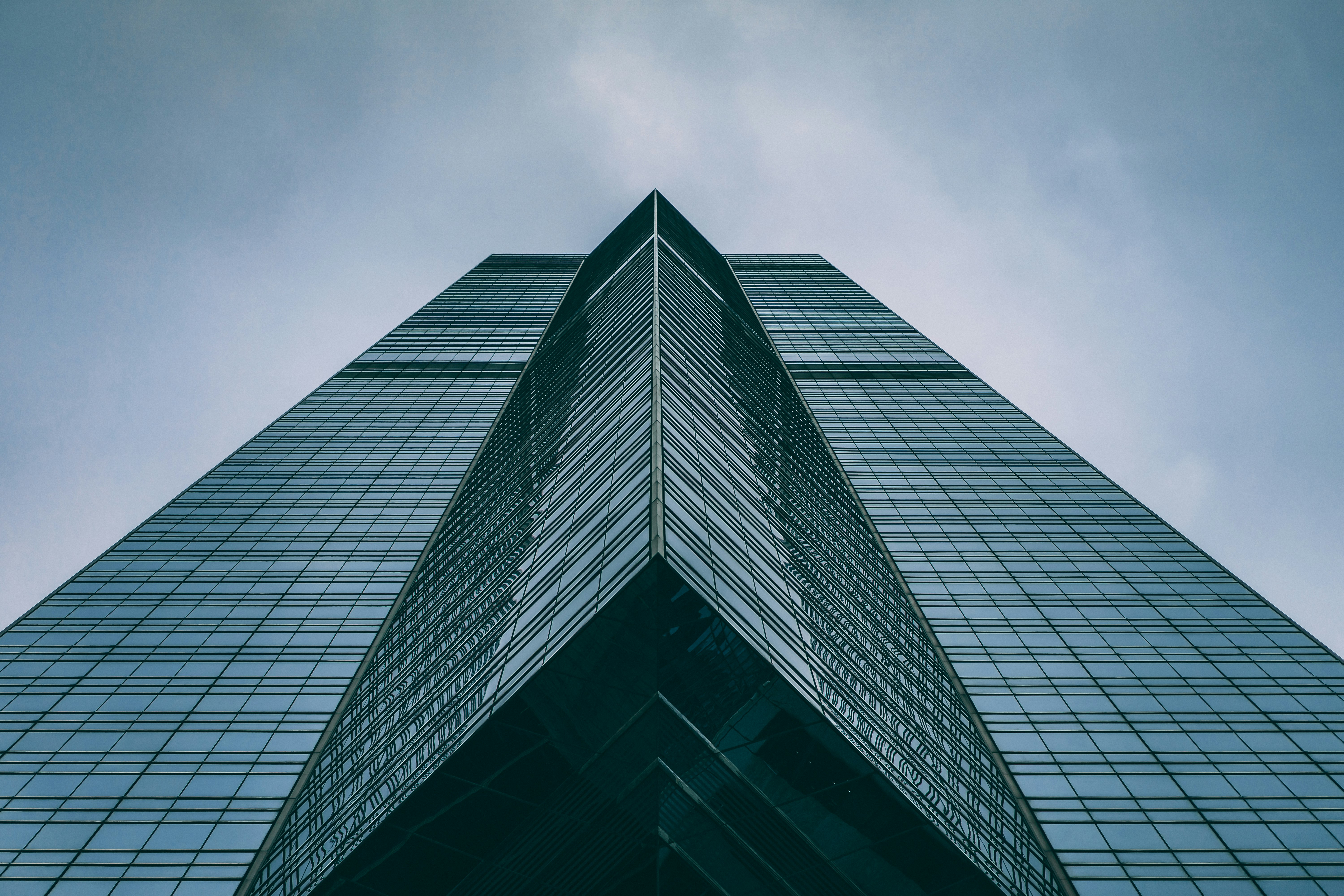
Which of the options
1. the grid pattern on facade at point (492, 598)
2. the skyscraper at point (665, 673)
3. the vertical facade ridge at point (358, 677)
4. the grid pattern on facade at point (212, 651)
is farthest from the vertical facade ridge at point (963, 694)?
the grid pattern on facade at point (212, 651)

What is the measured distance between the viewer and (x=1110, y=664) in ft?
102

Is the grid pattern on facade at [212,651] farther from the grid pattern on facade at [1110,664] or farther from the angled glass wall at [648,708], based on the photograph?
the grid pattern on facade at [1110,664]

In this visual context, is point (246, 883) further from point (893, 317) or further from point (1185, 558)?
point (893, 317)

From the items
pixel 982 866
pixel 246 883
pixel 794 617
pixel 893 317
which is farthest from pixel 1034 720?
pixel 893 317

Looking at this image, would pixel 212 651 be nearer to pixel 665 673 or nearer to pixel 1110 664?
pixel 665 673

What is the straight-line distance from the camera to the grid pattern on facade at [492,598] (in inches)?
774

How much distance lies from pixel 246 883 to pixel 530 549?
1199cm

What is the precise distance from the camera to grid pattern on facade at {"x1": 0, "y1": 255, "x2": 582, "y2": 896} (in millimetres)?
24906

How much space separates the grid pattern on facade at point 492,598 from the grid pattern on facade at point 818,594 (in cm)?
158

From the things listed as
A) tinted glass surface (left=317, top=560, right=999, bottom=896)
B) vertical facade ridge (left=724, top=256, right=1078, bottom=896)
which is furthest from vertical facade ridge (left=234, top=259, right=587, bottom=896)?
vertical facade ridge (left=724, top=256, right=1078, bottom=896)

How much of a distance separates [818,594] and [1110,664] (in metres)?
12.5

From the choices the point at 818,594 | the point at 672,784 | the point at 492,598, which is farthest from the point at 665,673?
the point at 492,598

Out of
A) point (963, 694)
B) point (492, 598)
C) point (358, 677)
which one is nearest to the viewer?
point (492, 598)

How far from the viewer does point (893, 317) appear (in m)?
78.2
